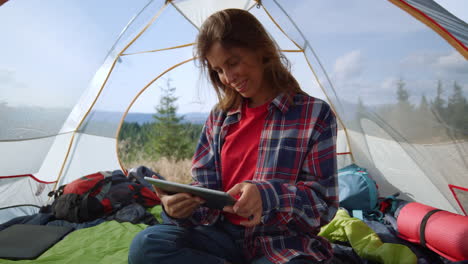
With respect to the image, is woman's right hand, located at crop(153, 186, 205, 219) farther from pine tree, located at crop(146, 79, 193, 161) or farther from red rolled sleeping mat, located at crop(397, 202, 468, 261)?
pine tree, located at crop(146, 79, 193, 161)

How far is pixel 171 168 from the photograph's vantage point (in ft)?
13.2

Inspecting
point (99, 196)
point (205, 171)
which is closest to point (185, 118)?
point (99, 196)

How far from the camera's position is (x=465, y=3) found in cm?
186

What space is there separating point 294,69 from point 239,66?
1.74 meters

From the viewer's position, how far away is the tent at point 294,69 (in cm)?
156

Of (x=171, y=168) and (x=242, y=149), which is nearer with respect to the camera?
(x=242, y=149)

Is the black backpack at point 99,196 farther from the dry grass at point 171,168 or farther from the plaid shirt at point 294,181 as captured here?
the dry grass at point 171,168

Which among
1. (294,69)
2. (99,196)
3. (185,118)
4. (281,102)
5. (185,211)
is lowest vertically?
(99,196)

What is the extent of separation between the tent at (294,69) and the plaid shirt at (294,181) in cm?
44

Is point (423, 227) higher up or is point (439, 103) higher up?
point (439, 103)

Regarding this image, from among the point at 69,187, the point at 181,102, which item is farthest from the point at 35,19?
the point at 181,102

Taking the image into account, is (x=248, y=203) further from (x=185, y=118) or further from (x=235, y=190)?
(x=185, y=118)

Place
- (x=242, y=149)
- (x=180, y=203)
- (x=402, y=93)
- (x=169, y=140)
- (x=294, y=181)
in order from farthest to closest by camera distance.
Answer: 1. (x=169, y=140)
2. (x=402, y=93)
3. (x=242, y=149)
4. (x=294, y=181)
5. (x=180, y=203)

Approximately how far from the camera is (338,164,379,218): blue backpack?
2.16 metres
